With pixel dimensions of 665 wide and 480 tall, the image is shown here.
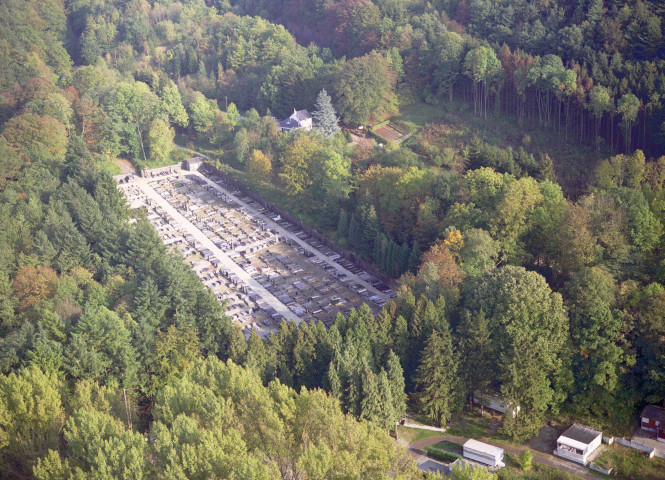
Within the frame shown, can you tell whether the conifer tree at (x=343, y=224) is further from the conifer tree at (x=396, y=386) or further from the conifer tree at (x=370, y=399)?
the conifer tree at (x=370, y=399)

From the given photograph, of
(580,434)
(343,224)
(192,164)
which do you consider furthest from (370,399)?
(192,164)

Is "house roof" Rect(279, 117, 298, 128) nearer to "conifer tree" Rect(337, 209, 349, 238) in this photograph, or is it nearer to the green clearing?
the green clearing

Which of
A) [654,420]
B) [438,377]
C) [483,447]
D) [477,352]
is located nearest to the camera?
[483,447]

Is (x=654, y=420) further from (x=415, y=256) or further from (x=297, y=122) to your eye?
(x=297, y=122)

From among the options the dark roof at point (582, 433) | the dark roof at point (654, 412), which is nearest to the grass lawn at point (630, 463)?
the dark roof at point (582, 433)

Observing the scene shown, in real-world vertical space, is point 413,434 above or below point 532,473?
below
